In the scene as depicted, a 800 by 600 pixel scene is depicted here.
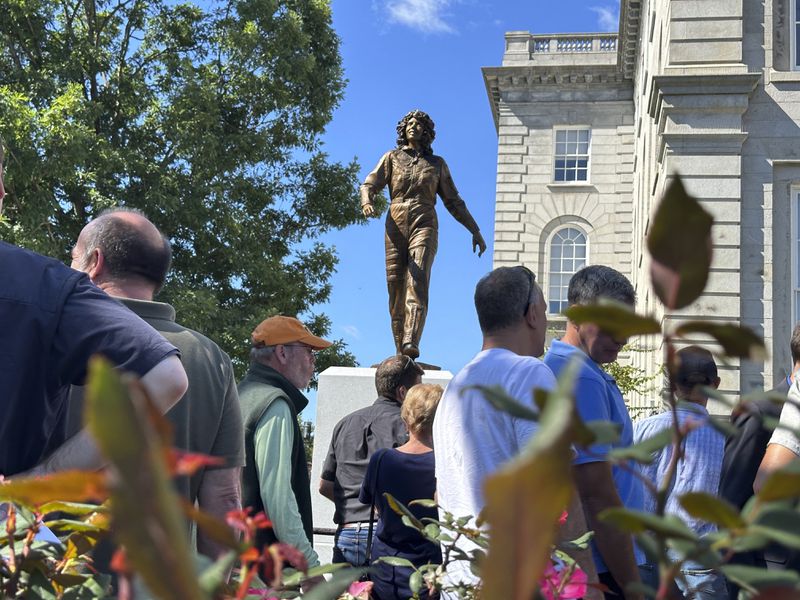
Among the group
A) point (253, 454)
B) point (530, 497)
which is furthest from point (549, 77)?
point (530, 497)

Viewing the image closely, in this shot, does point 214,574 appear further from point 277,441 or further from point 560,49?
point 560,49

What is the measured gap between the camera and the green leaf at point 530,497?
29cm

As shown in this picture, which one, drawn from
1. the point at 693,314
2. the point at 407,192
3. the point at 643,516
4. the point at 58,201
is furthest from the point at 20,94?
the point at 643,516

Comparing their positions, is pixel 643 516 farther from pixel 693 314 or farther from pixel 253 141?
pixel 253 141

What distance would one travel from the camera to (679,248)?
0.45m

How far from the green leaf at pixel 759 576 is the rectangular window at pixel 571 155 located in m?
28.5

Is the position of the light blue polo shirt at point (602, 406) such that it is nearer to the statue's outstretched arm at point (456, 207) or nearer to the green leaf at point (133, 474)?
the green leaf at point (133, 474)

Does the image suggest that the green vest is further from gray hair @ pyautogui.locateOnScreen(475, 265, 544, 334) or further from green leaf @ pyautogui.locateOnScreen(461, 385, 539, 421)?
green leaf @ pyautogui.locateOnScreen(461, 385, 539, 421)

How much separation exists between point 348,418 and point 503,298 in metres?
2.15

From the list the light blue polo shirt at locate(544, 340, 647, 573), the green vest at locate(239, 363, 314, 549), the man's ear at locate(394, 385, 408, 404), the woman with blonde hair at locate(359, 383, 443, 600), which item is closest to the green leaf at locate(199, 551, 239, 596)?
the light blue polo shirt at locate(544, 340, 647, 573)

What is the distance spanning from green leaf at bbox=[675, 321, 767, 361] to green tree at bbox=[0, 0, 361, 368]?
15.3 meters

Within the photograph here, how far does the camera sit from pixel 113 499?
28cm

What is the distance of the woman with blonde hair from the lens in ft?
12.0

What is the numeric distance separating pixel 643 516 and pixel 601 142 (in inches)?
1150
